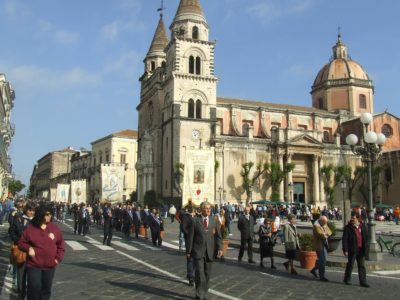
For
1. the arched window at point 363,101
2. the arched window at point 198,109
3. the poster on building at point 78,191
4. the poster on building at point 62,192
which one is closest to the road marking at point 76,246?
the poster on building at point 78,191

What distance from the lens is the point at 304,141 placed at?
160ft

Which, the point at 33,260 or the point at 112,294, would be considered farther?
the point at 112,294

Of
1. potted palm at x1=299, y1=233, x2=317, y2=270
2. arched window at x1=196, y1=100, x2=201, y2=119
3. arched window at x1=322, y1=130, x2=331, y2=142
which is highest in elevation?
arched window at x1=196, y1=100, x2=201, y2=119

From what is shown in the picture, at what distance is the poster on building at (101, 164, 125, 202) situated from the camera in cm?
2288

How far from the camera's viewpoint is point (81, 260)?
12.3m

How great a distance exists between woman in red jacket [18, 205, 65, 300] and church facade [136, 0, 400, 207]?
110ft

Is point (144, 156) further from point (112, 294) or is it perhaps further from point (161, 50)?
point (112, 294)

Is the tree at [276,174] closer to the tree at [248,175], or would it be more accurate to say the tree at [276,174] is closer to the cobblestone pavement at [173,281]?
the tree at [248,175]

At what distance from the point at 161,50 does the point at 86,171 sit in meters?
38.2

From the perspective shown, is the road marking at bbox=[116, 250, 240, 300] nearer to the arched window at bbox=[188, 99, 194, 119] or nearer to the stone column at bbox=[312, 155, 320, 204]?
the arched window at bbox=[188, 99, 194, 119]

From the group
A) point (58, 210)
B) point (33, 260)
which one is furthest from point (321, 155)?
point (33, 260)

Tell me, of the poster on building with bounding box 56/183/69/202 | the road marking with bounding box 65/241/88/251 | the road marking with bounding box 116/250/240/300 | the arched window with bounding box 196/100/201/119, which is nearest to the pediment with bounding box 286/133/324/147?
the arched window with bounding box 196/100/201/119

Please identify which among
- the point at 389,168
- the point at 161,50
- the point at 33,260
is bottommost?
the point at 33,260

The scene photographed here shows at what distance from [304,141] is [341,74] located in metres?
15.4
